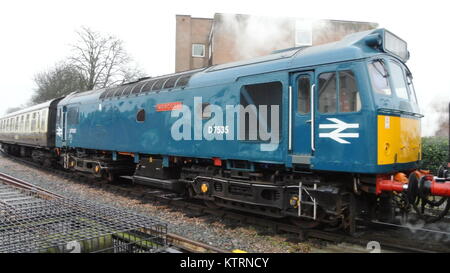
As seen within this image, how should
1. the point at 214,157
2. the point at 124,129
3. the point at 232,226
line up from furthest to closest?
the point at 124,129 → the point at 214,157 → the point at 232,226

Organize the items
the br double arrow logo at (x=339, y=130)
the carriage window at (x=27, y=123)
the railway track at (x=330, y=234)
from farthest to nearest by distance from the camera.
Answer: the carriage window at (x=27, y=123) < the railway track at (x=330, y=234) < the br double arrow logo at (x=339, y=130)

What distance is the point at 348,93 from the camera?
18.8 ft

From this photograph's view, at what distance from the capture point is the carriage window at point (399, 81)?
618 centimetres

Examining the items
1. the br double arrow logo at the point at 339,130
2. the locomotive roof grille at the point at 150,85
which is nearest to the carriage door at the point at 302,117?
the br double arrow logo at the point at 339,130

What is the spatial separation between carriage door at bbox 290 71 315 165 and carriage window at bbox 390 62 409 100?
1.47 metres

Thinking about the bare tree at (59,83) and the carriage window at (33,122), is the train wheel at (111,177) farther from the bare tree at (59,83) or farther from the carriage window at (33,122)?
the bare tree at (59,83)

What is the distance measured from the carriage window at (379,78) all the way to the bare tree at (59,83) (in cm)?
3786

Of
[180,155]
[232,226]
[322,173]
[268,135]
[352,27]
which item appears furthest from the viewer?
[352,27]

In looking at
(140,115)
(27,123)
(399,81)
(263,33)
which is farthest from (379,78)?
(263,33)

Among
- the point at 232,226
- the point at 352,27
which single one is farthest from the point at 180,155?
the point at 352,27

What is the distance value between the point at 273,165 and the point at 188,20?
25.6 m

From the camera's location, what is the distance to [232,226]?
7.34m
